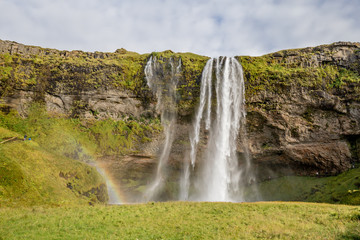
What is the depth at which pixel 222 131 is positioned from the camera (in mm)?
37938

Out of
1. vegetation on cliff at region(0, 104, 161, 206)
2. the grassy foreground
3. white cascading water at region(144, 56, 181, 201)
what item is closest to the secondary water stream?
white cascading water at region(144, 56, 181, 201)

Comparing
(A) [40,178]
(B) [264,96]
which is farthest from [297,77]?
(A) [40,178]

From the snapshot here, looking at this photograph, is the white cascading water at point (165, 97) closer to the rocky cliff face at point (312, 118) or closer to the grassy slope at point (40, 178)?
the rocky cliff face at point (312, 118)

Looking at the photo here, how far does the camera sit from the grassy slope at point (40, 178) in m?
20.8

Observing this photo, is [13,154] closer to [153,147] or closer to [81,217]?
[81,217]

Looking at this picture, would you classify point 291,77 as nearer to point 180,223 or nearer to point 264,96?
point 264,96

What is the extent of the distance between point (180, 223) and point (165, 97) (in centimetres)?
2520

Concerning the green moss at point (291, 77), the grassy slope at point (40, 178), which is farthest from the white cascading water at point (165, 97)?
the grassy slope at point (40, 178)

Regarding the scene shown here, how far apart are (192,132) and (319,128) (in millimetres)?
17844

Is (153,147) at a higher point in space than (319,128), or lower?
lower

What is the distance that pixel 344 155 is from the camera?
3659 cm

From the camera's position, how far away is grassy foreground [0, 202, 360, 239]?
44.4 feet

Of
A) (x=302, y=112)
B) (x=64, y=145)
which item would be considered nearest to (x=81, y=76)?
(x=64, y=145)

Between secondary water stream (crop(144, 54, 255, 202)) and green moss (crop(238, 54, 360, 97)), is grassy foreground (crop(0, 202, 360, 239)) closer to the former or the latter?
secondary water stream (crop(144, 54, 255, 202))
